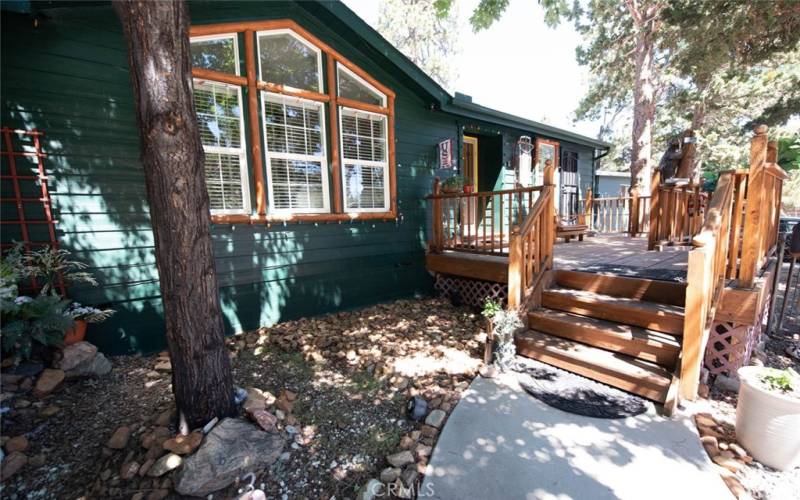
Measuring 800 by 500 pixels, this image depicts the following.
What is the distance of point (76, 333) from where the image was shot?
9.64 ft

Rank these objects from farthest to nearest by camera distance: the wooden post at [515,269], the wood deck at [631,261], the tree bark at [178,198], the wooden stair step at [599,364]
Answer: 1. the wood deck at [631,261]
2. the wooden post at [515,269]
3. the wooden stair step at [599,364]
4. the tree bark at [178,198]

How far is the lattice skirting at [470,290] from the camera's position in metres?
4.62

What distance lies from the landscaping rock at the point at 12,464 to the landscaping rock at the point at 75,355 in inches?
36.8

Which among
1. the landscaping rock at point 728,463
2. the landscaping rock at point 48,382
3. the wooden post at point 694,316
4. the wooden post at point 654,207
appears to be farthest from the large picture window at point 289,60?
the landscaping rock at point 728,463

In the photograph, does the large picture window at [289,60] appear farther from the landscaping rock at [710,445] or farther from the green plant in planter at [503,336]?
the landscaping rock at [710,445]

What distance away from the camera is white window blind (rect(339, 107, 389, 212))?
4695 mm

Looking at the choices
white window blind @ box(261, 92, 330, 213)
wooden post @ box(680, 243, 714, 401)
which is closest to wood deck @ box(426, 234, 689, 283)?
wooden post @ box(680, 243, 714, 401)

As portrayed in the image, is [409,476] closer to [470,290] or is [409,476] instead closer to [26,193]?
[470,290]

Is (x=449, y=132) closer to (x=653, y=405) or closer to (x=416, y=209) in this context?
(x=416, y=209)

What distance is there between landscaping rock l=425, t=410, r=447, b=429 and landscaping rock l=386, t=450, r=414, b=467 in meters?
0.35

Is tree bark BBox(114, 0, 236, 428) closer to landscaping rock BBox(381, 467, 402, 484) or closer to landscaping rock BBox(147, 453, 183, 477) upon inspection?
landscaping rock BBox(147, 453, 183, 477)

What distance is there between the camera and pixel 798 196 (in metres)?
19.6

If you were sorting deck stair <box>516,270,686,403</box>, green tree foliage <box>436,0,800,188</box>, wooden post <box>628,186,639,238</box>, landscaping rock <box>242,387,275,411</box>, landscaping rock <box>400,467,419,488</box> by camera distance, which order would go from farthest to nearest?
1. wooden post <box>628,186,639,238</box>
2. green tree foliage <box>436,0,800,188</box>
3. deck stair <box>516,270,686,403</box>
4. landscaping rock <box>242,387,275,411</box>
5. landscaping rock <box>400,467,419,488</box>

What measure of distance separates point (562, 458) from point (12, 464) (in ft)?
10.2
